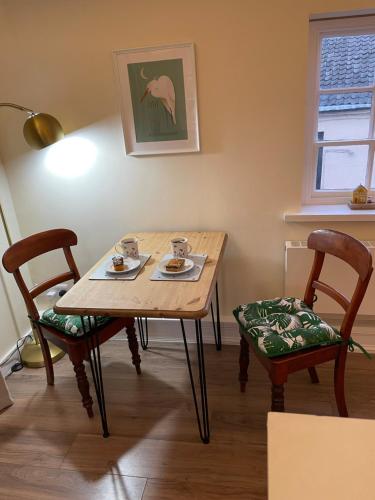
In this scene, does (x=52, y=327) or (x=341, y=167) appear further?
(x=341, y=167)

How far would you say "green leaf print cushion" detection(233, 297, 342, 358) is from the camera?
151 centimetres

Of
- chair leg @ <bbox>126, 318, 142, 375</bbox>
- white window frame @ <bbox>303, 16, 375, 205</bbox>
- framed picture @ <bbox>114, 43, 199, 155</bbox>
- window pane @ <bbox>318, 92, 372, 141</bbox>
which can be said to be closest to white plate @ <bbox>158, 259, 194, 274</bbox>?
chair leg @ <bbox>126, 318, 142, 375</bbox>

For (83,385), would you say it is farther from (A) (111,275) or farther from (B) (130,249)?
(B) (130,249)

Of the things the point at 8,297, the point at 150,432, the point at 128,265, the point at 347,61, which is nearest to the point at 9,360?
the point at 8,297

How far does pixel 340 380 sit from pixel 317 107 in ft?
4.72

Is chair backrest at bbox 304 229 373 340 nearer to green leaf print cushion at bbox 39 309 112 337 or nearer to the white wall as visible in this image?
green leaf print cushion at bbox 39 309 112 337

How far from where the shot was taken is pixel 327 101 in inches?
78.6

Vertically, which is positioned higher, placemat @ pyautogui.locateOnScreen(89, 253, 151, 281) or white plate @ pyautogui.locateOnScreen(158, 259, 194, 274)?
A: white plate @ pyautogui.locateOnScreen(158, 259, 194, 274)

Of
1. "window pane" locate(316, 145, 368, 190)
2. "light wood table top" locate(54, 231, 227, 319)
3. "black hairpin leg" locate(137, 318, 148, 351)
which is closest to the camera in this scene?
"light wood table top" locate(54, 231, 227, 319)

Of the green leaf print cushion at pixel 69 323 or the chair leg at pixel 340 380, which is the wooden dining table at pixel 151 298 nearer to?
the green leaf print cushion at pixel 69 323

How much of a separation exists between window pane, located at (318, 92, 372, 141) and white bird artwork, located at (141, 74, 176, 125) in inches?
32.5

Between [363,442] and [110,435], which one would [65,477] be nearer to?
[110,435]

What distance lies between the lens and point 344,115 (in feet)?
6.56

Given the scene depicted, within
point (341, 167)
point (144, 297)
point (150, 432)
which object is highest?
point (341, 167)
